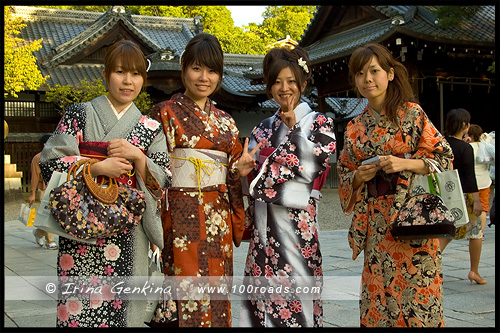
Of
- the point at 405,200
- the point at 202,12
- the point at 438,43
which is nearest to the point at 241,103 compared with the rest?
the point at 438,43

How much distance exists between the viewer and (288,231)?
298cm

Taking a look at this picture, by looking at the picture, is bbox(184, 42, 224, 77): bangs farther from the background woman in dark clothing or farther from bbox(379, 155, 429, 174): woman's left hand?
the background woman in dark clothing

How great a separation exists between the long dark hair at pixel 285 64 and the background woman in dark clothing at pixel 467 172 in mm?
2207

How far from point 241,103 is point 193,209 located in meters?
15.9

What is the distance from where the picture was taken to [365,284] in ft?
9.48

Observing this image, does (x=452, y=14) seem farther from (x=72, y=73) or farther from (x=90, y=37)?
(x=72, y=73)

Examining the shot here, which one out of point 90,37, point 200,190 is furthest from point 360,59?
point 90,37

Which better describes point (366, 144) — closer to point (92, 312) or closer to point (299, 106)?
point (299, 106)

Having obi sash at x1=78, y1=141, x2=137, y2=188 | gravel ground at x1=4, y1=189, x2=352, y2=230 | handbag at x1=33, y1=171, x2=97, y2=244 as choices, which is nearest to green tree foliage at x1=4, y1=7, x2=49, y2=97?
gravel ground at x1=4, y1=189, x2=352, y2=230

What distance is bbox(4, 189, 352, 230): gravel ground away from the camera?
9.75 metres

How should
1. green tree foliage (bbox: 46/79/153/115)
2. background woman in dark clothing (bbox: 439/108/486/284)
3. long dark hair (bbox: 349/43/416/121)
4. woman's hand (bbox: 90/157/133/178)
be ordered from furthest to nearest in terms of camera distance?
green tree foliage (bbox: 46/79/153/115)
background woman in dark clothing (bbox: 439/108/486/284)
long dark hair (bbox: 349/43/416/121)
woman's hand (bbox: 90/157/133/178)

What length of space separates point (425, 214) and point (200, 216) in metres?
1.22

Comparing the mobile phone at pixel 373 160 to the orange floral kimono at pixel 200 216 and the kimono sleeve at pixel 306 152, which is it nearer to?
the kimono sleeve at pixel 306 152

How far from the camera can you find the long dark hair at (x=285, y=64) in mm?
3098
